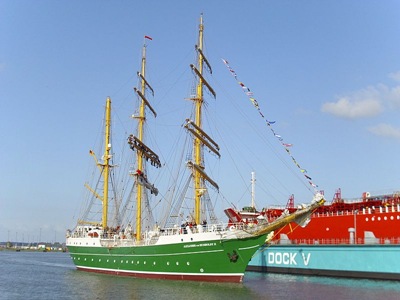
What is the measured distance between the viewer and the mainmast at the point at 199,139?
4466 centimetres

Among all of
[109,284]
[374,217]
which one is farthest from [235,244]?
[374,217]

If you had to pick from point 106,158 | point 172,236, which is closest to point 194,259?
point 172,236

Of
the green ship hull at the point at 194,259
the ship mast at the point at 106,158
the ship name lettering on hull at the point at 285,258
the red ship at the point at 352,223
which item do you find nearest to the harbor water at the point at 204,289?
the green ship hull at the point at 194,259

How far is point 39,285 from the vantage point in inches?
1641

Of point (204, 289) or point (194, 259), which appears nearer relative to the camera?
point (204, 289)

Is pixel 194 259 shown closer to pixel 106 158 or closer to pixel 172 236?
pixel 172 236

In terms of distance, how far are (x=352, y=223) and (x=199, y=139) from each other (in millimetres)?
16231

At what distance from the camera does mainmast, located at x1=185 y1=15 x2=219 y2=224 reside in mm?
44656

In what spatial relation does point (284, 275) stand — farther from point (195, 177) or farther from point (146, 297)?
point (146, 297)

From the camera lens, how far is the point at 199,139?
151 feet

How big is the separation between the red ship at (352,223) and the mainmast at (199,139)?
4537 mm

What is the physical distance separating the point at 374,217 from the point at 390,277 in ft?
20.6

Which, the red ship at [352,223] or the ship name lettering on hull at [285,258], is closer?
the red ship at [352,223]

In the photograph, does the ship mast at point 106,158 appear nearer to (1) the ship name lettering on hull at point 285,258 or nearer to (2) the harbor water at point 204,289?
(2) the harbor water at point 204,289
